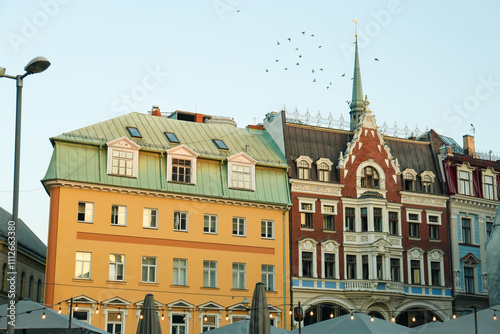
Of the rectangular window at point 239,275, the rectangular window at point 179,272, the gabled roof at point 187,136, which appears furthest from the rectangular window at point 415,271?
the rectangular window at point 179,272

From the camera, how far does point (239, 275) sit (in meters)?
48.2

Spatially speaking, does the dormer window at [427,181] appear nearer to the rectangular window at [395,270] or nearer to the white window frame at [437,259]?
the white window frame at [437,259]

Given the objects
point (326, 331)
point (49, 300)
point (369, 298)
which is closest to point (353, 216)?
point (369, 298)

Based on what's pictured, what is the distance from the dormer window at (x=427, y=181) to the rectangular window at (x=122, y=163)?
20444 mm

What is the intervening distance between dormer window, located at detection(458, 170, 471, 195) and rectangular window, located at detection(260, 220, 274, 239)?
14854mm

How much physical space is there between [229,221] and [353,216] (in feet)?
28.7

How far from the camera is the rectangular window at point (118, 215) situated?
45375mm

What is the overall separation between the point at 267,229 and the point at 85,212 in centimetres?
1150

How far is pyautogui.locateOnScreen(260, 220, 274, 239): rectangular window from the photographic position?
49344 mm

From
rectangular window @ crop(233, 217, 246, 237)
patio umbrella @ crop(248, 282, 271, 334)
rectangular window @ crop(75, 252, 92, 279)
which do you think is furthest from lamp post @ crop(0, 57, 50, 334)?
rectangular window @ crop(233, 217, 246, 237)

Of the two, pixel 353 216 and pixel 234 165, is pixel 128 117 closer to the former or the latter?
pixel 234 165

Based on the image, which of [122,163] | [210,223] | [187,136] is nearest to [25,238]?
[187,136]

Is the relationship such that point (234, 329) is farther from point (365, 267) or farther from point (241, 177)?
point (365, 267)

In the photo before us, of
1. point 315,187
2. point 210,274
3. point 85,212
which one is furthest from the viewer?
point 315,187
